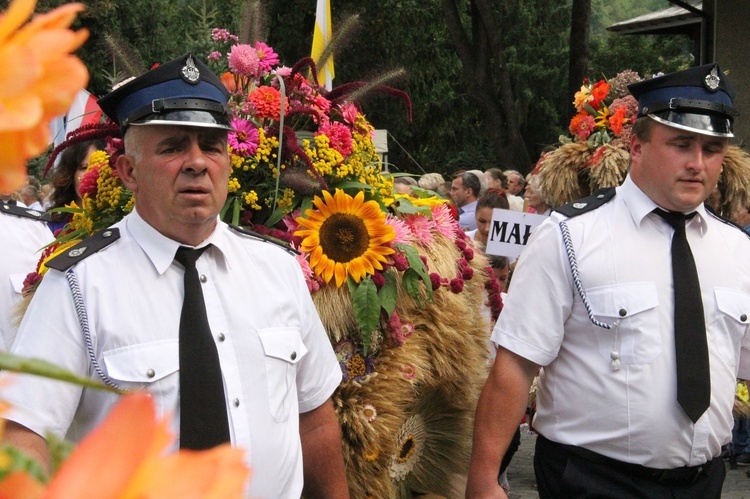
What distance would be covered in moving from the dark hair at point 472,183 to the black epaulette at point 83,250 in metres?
7.53

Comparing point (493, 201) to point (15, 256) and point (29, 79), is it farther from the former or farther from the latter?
point (29, 79)

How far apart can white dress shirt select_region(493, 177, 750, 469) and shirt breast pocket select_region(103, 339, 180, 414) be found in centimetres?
143

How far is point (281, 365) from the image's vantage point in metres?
2.82

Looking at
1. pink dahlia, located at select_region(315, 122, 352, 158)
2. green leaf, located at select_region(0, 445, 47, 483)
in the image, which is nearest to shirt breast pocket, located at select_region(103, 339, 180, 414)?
pink dahlia, located at select_region(315, 122, 352, 158)

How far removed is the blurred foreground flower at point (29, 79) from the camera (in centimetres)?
39

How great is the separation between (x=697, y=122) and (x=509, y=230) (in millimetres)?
3869

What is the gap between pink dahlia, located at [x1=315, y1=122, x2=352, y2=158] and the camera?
375 cm

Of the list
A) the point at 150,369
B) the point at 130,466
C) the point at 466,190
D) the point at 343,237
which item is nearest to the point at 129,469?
the point at 130,466

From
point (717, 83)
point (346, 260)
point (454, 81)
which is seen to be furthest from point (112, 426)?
point (454, 81)

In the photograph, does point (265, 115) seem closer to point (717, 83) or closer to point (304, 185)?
point (304, 185)

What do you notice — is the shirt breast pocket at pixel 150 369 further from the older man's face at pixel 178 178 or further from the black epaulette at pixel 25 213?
the black epaulette at pixel 25 213

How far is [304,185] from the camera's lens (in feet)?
11.9

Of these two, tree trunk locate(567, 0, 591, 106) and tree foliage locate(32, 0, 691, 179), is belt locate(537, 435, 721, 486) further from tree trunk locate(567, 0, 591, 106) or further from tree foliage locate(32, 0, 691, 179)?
tree trunk locate(567, 0, 591, 106)

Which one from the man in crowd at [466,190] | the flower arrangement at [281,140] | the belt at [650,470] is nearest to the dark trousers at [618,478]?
the belt at [650,470]
